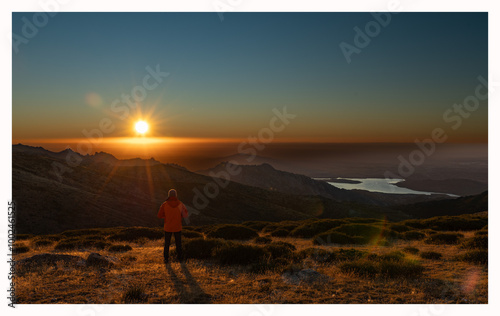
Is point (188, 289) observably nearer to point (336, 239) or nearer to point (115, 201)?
point (336, 239)

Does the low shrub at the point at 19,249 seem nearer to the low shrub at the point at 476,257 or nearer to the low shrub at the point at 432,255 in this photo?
the low shrub at the point at 432,255

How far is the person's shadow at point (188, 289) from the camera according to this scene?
7762 mm

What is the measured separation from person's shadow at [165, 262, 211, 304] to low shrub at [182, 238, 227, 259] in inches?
93.2

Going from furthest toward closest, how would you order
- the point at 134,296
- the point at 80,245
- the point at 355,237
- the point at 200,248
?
the point at 355,237 < the point at 80,245 < the point at 200,248 < the point at 134,296

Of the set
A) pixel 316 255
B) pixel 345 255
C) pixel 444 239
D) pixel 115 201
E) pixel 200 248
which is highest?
pixel 200 248

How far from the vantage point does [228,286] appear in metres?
8.87

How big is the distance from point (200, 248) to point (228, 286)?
4499mm

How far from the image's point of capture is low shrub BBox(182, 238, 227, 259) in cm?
1280

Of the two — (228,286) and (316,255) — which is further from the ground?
(228,286)

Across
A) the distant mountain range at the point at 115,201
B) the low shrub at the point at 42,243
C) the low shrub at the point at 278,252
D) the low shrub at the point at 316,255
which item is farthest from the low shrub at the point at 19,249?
the distant mountain range at the point at 115,201

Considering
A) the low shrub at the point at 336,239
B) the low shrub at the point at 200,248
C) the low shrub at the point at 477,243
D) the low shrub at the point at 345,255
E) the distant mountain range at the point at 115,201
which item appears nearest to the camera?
the low shrub at the point at 345,255

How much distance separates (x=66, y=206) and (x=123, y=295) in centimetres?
7216

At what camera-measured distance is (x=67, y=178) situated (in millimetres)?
94438

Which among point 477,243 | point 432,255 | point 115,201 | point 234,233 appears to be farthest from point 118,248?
point 115,201
